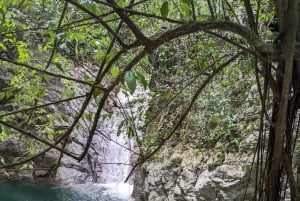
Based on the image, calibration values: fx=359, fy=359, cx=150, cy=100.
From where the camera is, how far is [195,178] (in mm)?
3594

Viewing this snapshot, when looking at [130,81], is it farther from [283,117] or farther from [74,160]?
[74,160]

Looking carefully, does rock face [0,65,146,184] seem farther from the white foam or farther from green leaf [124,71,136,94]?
green leaf [124,71,136,94]

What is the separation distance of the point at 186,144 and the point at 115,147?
110 inches

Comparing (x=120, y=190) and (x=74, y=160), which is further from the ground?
(x=74, y=160)

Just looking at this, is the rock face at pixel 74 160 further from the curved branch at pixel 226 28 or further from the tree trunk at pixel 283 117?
the curved branch at pixel 226 28

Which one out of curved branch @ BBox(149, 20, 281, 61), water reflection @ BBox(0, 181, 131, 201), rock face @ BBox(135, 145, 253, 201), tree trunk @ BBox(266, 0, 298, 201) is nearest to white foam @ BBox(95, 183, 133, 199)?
water reflection @ BBox(0, 181, 131, 201)

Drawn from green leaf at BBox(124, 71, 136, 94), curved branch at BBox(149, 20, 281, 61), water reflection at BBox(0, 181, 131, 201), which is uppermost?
curved branch at BBox(149, 20, 281, 61)

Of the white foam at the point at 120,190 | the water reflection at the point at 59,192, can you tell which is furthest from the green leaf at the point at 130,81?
the white foam at the point at 120,190

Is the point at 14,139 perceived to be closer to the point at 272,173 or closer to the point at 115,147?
the point at 115,147

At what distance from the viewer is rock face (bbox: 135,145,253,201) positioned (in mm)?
3041

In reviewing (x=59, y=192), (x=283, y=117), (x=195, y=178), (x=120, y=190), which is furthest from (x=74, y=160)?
(x=283, y=117)

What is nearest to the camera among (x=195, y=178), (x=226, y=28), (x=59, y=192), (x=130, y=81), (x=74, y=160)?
(x=130, y=81)

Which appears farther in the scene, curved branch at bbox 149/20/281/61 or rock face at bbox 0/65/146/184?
rock face at bbox 0/65/146/184

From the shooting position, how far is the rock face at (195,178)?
3041mm
